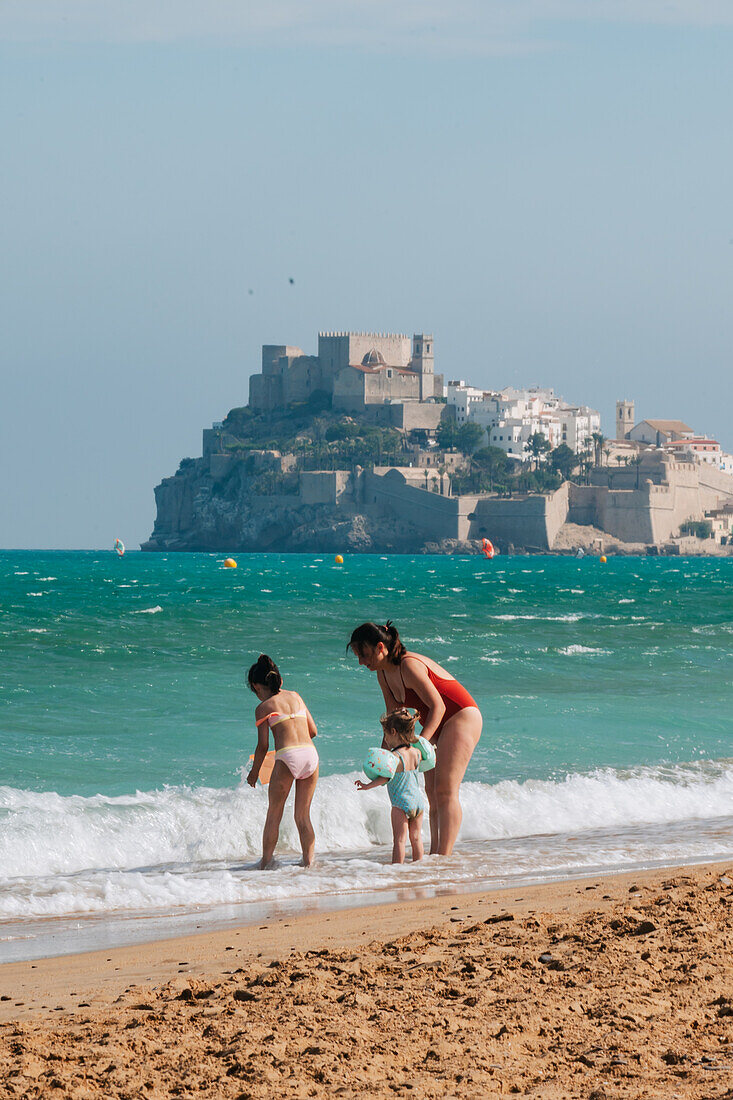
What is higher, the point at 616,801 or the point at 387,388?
the point at 387,388

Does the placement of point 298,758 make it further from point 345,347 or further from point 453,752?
point 345,347

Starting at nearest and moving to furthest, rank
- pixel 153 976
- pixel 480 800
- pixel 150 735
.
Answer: pixel 153 976, pixel 480 800, pixel 150 735

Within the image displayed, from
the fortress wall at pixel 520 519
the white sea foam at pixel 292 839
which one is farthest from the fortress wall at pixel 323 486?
the white sea foam at pixel 292 839

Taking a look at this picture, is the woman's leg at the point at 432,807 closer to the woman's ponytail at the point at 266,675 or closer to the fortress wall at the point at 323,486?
the woman's ponytail at the point at 266,675

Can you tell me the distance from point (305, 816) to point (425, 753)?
30.8 inches

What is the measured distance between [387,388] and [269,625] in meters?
87.9

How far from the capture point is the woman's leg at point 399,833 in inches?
231

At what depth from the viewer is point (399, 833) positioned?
5.87 m

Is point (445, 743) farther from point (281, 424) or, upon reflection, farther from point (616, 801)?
point (281, 424)

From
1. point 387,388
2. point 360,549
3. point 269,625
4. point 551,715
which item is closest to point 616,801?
point 551,715

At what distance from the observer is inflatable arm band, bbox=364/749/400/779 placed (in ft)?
18.0

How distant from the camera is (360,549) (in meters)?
97.6

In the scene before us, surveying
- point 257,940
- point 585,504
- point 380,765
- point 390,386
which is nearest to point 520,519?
point 585,504

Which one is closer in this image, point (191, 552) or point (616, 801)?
point (616, 801)
